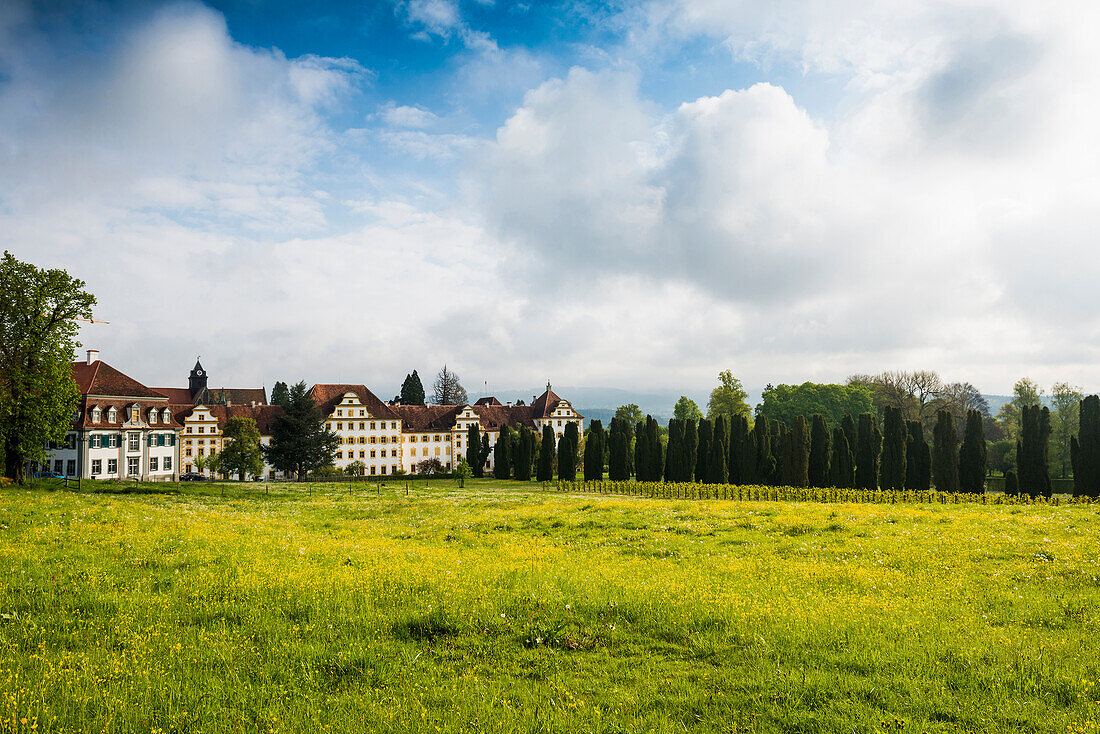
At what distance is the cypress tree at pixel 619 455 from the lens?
217 feet

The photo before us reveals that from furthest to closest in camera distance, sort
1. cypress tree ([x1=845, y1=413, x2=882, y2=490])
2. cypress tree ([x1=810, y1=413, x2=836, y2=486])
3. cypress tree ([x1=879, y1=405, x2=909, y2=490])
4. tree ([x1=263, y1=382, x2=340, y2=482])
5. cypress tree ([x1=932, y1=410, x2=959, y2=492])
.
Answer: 1. tree ([x1=263, y1=382, x2=340, y2=482])
2. cypress tree ([x1=810, y1=413, x2=836, y2=486])
3. cypress tree ([x1=845, y1=413, x2=882, y2=490])
4. cypress tree ([x1=879, y1=405, x2=909, y2=490])
5. cypress tree ([x1=932, y1=410, x2=959, y2=492])

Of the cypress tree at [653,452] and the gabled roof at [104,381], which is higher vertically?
the gabled roof at [104,381]

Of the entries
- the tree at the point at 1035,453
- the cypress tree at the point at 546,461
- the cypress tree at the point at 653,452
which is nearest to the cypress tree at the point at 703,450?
the cypress tree at the point at 653,452

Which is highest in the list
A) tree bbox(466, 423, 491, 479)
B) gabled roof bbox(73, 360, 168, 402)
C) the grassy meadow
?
gabled roof bbox(73, 360, 168, 402)

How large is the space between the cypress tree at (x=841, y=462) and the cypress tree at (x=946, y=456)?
6227 mm

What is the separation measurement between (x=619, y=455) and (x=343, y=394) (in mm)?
46373

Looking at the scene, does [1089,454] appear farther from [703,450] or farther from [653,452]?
[653,452]

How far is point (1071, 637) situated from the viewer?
849 cm

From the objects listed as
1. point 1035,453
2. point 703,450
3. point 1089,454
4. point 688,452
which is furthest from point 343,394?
point 1089,454

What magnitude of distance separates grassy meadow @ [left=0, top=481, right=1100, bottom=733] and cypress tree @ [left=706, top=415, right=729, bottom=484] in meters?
42.0

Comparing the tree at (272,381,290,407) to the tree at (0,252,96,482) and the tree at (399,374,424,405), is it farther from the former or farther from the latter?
the tree at (0,252,96,482)

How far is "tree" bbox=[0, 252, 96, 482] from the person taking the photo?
32.7 metres

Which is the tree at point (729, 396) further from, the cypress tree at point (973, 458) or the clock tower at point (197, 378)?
the clock tower at point (197, 378)

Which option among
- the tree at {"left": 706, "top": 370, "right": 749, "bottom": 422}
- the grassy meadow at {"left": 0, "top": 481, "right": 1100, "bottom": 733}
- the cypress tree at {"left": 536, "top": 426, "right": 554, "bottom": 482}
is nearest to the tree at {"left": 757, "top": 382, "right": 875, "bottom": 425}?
the tree at {"left": 706, "top": 370, "right": 749, "bottom": 422}
